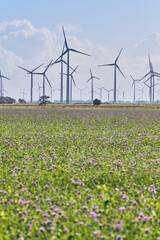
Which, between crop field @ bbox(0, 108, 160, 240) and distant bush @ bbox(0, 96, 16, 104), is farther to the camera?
distant bush @ bbox(0, 96, 16, 104)

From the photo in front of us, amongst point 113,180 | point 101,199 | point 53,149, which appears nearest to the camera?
point 101,199

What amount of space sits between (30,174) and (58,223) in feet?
11.3

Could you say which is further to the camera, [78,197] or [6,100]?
[6,100]

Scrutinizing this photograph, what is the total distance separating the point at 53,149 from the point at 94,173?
3.60 metres

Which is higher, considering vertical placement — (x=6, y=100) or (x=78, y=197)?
(x=6, y=100)

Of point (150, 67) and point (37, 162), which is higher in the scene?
point (150, 67)

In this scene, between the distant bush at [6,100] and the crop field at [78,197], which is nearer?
the crop field at [78,197]

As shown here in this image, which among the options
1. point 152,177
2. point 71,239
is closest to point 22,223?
point 71,239

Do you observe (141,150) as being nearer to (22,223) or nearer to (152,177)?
(152,177)

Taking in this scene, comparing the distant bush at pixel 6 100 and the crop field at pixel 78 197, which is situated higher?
the distant bush at pixel 6 100

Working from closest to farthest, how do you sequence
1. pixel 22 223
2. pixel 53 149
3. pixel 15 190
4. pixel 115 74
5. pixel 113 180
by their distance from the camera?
pixel 22 223 < pixel 15 190 < pixel 113 180 < pixel 53 149 < pixel 115 74

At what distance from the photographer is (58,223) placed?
531 centimetres

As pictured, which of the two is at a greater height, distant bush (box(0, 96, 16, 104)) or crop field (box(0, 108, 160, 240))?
distant bush (box(0, 96, 16, 104))

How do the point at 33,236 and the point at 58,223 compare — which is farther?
the point at 58,223
